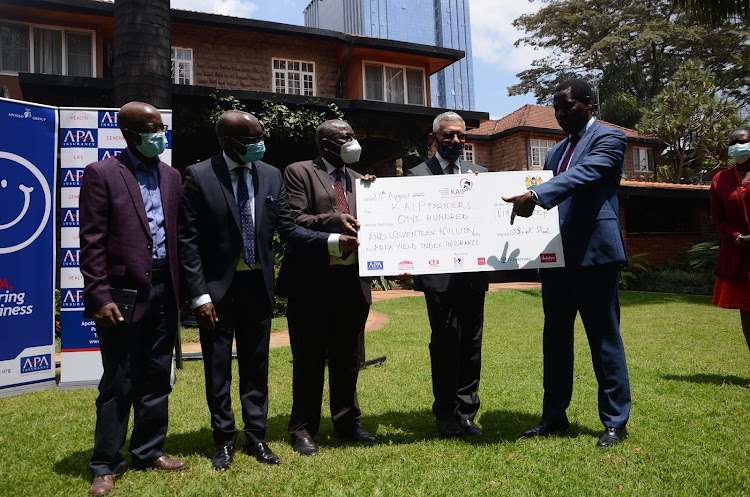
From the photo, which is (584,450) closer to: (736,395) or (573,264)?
(573,264)

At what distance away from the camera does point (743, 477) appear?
3.00 m

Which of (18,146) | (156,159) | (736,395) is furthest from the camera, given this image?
(18,146)

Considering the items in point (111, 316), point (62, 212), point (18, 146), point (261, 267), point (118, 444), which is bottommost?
point (118, 444)

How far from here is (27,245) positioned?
5332 mm

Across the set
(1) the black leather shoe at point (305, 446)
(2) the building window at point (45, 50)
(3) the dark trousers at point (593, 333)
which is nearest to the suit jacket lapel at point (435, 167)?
(3) the dark trousers at point (593, 333)

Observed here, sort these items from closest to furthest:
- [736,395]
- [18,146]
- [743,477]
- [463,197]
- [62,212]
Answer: [743,477] < [463,197] < [736,395] < [18,146] < [62,212]

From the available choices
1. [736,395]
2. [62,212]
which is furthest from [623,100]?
[62,212]

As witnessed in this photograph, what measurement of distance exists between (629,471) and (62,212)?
226 inches

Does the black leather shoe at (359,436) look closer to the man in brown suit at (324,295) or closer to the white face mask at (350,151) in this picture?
the man in brown suit at (324,295)

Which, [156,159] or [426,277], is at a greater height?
[156,159]

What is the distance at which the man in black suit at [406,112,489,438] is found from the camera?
152 inches

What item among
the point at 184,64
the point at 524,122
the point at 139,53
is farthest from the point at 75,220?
the point at 524,122

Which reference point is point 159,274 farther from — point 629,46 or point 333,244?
point 629,46

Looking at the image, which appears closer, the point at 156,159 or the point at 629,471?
the point at 629,471
